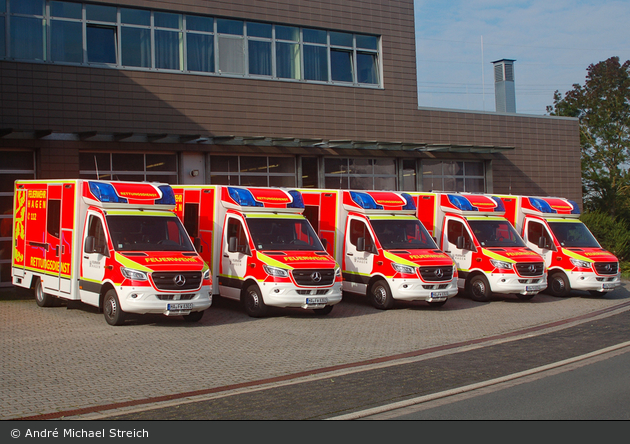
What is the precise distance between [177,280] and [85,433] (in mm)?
6820

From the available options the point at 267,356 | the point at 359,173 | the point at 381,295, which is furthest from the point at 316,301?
the point at 359,173

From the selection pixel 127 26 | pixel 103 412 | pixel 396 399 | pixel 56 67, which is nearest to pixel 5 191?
pixel 56 67

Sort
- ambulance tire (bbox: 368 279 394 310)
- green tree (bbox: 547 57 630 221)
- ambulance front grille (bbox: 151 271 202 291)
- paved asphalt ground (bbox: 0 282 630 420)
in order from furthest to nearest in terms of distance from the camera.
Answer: green tree (bbox: 547 57 630 221) → ambulance tire (bbox: 368 279 394 310) → ambulance front grille (bbox: 151 271 202 291) → paved asphalt ground (bbox: 0 282 630 420)

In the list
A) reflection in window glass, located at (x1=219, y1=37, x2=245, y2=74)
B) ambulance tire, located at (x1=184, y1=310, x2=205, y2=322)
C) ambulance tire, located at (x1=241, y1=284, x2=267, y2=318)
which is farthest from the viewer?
reflection in window glass, located at (x1=219, y1=37, x2=245, y2=74)

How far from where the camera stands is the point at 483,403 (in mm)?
7547

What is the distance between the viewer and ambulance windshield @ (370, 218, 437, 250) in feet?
55.7

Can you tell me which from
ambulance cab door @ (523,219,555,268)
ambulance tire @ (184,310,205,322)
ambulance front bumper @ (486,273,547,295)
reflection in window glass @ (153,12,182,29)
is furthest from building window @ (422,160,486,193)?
ambulance tire @ (184,310,205,322)

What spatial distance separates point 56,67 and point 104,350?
1327 cm

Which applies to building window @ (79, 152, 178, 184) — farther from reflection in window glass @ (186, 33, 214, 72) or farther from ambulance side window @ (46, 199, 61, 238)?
ambulance side window @ (46, 199, 61, 238)

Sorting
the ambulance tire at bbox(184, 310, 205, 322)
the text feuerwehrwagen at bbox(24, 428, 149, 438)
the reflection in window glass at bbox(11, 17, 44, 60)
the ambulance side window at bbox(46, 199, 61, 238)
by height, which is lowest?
the text feuerwehrwagen at bbox(24, 428, 149, 438)

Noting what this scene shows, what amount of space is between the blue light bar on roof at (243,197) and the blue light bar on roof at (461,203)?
624 cm

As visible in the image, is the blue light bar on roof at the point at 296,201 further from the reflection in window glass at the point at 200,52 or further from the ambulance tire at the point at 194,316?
the reflection in window glass at the point at 200,52

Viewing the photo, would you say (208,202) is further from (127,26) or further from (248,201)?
(127,26)

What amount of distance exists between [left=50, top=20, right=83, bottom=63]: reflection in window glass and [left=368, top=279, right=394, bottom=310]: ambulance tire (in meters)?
12.4
